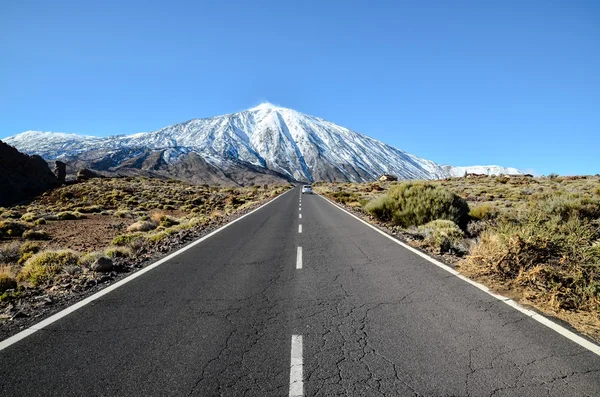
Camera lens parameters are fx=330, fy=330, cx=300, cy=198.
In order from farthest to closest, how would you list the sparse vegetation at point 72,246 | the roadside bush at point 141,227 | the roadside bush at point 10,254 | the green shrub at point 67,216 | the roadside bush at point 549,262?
the green shrub at point 67,216
the roadside bush at point 141,227
the roadside bush at point 10,254
the sparse vegetation at point 72,246
the roadside bush at point 549,262

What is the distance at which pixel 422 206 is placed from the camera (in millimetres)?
14148

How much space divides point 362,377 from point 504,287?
13.1 feet

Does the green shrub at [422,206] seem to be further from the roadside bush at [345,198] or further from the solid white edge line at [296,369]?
the roadside bush at [345,198]

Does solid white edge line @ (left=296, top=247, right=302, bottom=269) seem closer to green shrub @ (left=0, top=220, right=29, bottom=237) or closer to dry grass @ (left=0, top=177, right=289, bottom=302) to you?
dry grass @ (left=0, top=177, right=289, bottom=302)

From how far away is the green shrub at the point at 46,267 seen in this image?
21.9ft

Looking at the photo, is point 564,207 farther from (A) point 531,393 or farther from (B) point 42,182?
(B) point 42,182

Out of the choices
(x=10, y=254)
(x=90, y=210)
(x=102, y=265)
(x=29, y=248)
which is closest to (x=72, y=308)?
(x=102, y=265)

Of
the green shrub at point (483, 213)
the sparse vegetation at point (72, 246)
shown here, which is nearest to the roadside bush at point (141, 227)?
the sparse vegetation at point (72, 246)

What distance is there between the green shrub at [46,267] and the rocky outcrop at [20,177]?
38784 mm

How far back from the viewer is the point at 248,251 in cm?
911

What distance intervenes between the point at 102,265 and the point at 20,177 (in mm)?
53222

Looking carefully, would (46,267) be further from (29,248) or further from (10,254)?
(29,248)

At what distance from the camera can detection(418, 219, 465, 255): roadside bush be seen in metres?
9.09

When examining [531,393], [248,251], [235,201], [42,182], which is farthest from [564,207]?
[42,182]
